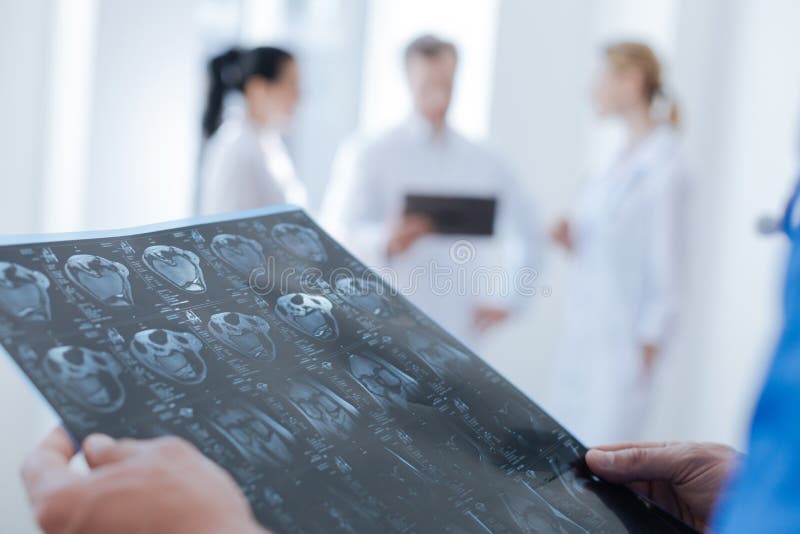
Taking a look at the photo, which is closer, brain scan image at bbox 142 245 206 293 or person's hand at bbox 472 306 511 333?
brain scan image at bbox 142 245 206 293

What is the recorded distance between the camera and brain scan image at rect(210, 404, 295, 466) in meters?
0.58

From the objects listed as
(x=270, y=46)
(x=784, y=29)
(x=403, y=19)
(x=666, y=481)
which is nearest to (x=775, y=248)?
(x=784, y=29)

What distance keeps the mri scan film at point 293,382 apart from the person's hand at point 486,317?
150 centimetres

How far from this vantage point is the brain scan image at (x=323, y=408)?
2.07ft

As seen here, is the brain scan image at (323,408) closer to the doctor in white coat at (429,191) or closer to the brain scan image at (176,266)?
the brain scan image at (176,266)

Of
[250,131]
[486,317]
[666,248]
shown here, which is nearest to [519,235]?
[486,317]

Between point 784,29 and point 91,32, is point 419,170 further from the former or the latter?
point 784,29

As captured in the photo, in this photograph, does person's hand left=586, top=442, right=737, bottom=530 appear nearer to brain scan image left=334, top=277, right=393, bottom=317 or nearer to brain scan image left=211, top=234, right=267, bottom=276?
brain scan image left=334, top=277, right=393, bottom=317

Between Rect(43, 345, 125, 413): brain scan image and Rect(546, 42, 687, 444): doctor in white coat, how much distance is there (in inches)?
75.0

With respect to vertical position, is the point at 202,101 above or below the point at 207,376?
above

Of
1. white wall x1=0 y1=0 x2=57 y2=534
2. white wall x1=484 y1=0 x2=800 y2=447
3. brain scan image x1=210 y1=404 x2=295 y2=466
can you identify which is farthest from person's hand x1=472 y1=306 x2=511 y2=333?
brain scan image x1=210 y1=404 x2=295 y2=466

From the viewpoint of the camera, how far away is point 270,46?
6.85 feet

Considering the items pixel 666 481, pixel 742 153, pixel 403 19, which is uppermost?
pixel 403 19

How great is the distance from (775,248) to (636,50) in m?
0.87
